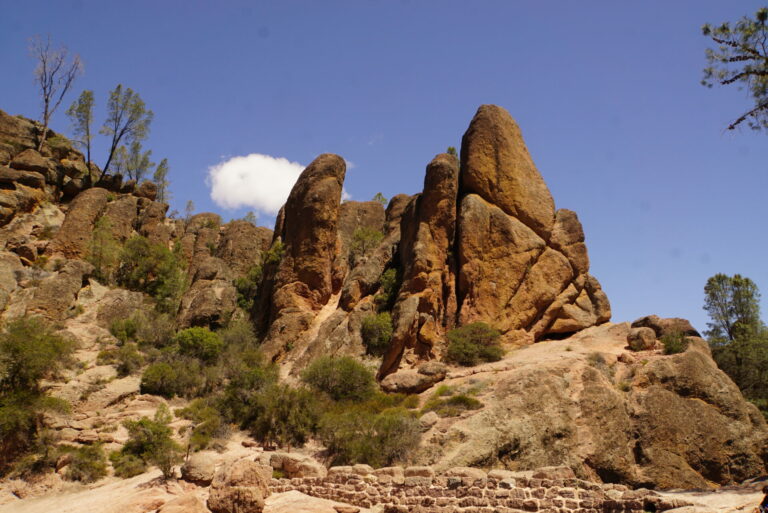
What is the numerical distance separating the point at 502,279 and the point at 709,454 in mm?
14471

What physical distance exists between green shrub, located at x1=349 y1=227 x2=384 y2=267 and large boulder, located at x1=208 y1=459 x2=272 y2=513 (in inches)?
957

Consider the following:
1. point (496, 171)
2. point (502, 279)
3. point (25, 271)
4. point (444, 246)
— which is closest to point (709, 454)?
point (502, 279)

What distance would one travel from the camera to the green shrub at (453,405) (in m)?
22.2

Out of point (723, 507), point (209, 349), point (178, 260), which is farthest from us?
point (178, 260)

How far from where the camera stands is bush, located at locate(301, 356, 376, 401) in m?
26.5

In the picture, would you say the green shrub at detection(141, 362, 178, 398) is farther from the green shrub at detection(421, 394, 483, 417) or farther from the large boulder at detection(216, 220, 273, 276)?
the large boulder at detection(216, 220, 273, 276)

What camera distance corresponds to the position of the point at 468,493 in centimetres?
1289

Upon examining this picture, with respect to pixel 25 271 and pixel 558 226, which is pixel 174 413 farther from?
pixel 558 226

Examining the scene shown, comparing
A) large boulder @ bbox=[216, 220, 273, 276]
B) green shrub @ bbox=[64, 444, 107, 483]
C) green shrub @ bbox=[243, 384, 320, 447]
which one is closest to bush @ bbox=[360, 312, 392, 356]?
green shrub @ bbox=[243, 384, 320, 447]

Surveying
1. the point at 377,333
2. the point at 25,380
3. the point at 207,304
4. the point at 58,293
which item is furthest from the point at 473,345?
the point at 58,293

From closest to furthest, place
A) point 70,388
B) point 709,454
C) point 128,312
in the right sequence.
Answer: point 709,454, point 70,388, point 128,312

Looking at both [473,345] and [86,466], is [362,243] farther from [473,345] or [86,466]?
[86,466]

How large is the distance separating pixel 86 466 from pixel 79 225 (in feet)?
75.5

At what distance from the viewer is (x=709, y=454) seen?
20531 mm
